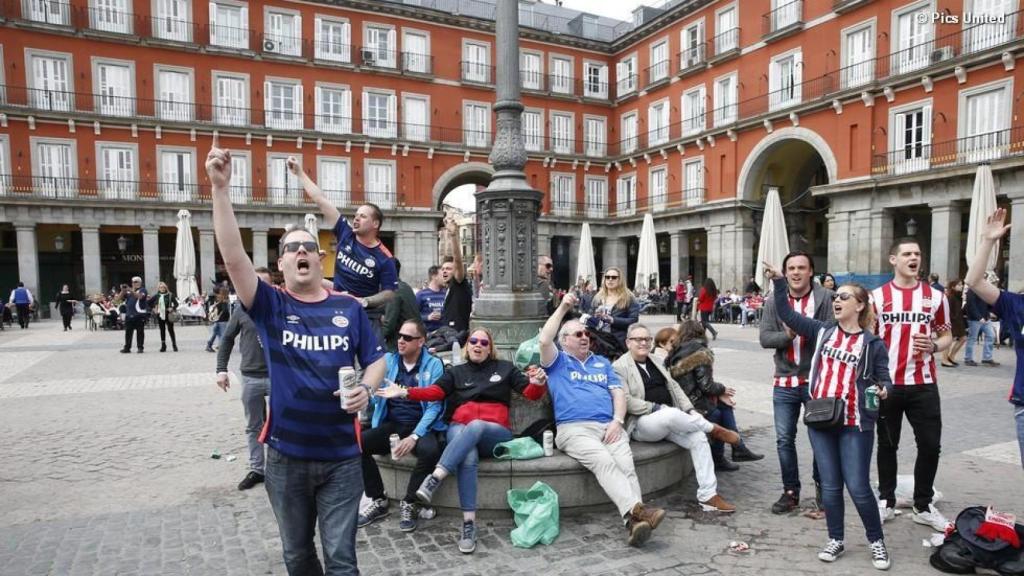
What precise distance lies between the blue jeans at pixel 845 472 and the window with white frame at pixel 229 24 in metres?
31.4

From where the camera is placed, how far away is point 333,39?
30016 millimetres

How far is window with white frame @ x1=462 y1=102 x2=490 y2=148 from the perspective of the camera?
32.8 m

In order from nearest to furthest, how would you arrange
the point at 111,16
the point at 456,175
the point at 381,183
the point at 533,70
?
1. the point at 111,16
2. the point at 381,183
3. the point at 456,175
4. the point at 533,70

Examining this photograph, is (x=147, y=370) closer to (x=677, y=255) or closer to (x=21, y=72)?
(x=21, y=72)

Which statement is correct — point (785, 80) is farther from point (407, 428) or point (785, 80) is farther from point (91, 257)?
point (91, 257)

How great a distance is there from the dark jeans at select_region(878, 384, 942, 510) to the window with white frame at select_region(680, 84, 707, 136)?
2765cm

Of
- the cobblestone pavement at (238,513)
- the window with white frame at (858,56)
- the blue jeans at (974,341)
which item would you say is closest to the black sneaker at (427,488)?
the cobblestone pavement at (238,513)

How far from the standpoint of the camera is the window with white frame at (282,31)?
Result: 28.9 m

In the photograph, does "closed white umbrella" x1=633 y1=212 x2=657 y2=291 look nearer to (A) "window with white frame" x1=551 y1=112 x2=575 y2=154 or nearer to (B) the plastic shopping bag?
(A) "window with white frame" x1=551 y1=112 x2=575 y2=154

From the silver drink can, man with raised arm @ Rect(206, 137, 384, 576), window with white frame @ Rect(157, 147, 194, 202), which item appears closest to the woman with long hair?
the silver drink can

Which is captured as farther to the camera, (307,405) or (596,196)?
(596,196)

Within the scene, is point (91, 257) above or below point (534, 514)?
above

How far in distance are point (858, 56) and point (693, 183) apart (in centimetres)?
930

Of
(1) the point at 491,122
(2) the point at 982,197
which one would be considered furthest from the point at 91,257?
(2) the point at 982,197
